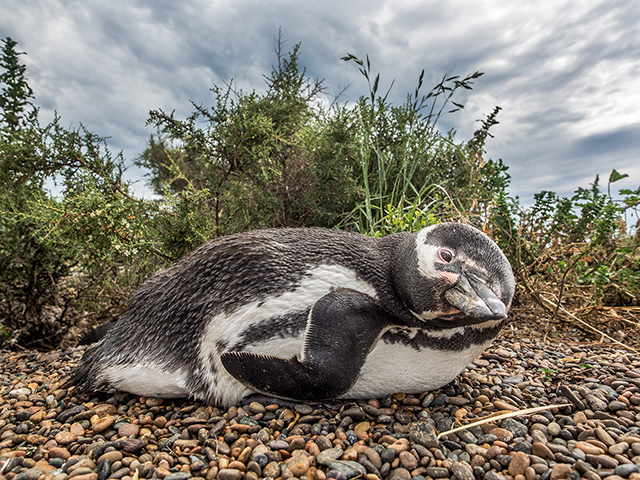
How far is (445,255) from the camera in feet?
6.20

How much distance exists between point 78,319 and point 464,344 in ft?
12.6

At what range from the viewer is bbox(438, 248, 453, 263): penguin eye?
6.17 ft

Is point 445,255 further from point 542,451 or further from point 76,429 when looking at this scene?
point 76,429

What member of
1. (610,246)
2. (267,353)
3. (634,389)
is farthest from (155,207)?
(610,246)

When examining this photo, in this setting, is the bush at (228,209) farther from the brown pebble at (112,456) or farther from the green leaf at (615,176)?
the brown pebble at (112,456)

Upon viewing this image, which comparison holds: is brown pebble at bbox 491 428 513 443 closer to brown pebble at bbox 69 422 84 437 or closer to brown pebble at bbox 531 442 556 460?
brown pebble at bbox 531 442 556 460

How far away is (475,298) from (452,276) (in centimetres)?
14

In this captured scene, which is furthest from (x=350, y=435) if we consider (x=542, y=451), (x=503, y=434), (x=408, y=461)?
(x=542, y=451)

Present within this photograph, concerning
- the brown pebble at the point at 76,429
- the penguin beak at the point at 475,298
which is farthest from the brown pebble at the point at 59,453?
the penguin beak at the point at 475,298

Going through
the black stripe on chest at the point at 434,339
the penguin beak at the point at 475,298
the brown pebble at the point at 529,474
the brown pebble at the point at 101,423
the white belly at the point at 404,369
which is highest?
the penguin beak at the point at 475,298

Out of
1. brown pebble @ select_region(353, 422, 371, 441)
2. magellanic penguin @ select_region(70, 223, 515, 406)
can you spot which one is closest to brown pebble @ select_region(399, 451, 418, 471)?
brown pebble @ select_region(353, 422, 371, 441)

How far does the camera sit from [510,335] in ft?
11.4

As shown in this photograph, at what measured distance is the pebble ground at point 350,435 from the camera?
157 centimetres

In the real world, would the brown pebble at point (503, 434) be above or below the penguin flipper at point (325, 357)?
below
